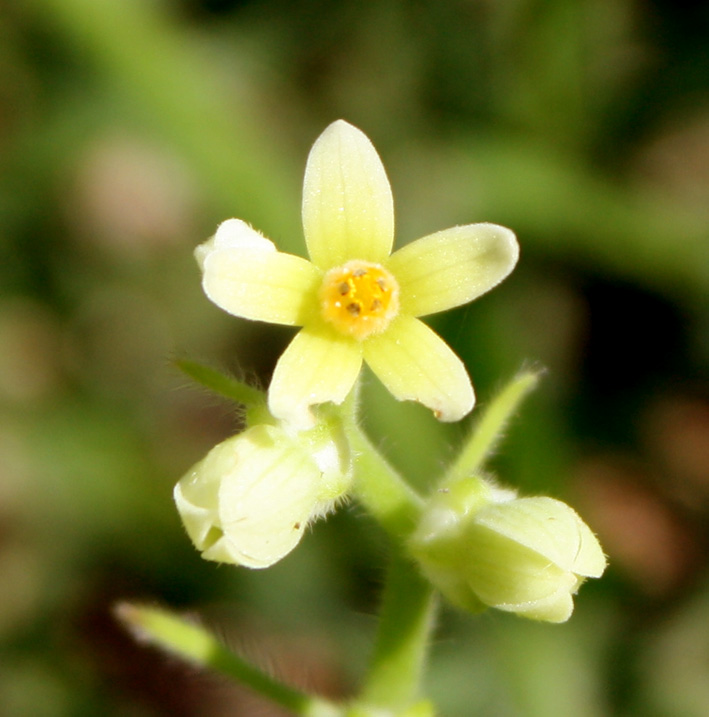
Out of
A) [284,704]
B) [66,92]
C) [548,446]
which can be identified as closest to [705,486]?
[548,446]

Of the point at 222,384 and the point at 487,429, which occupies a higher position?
the point at 487,429

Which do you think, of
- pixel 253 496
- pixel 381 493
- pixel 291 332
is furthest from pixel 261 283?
pixel 291 332

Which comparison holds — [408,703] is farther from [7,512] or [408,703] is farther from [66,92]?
[66,92]

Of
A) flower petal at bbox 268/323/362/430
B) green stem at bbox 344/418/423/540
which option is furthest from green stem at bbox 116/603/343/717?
flower petal at bbox 268/323/362/430

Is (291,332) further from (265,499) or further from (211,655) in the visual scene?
(265,499)

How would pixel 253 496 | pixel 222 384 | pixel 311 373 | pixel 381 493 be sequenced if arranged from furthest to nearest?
pixel 381 493
pixel 222 384
pixel 311 373
pixel 253 496

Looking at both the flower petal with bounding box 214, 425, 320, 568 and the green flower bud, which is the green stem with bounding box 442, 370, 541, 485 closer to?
the green flower bud

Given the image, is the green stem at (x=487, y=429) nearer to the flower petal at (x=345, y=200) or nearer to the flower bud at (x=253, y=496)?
the flower bud at (x=253, y=496)
